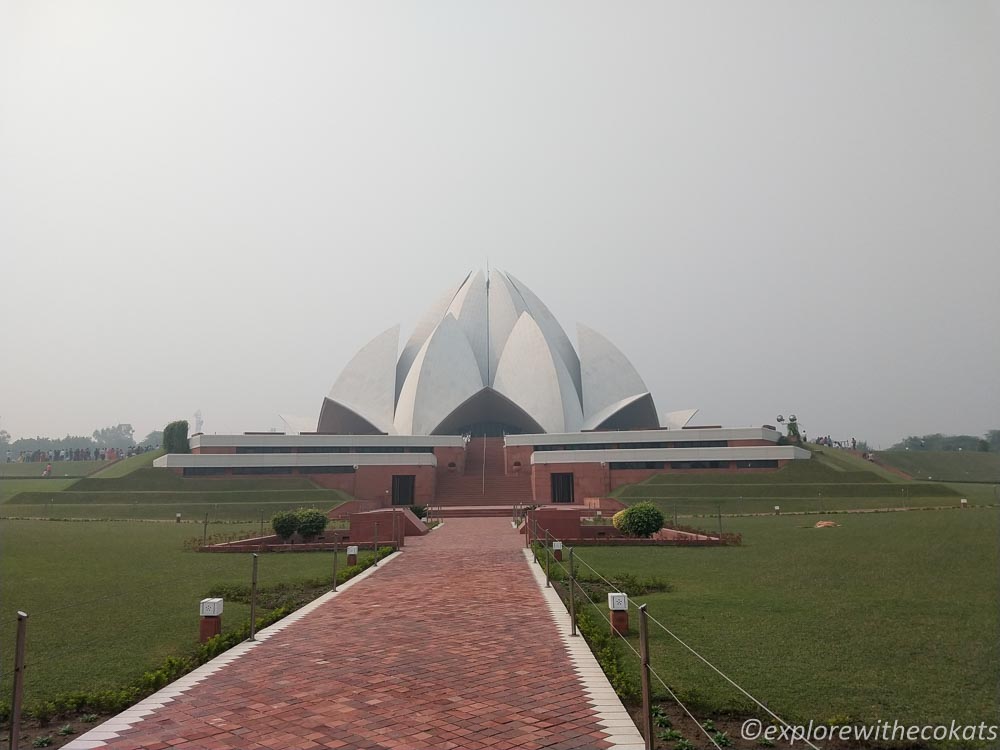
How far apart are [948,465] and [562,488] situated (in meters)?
19.9

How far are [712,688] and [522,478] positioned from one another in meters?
23.8

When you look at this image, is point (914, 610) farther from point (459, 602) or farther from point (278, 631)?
point (278, 631)

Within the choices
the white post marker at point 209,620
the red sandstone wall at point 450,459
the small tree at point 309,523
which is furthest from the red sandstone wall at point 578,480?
the white post marker at point 209,620

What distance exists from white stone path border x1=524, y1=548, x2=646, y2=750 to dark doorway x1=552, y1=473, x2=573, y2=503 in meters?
20.8

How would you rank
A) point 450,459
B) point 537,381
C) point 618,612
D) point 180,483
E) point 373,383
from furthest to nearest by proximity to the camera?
point 373,383
point 537,381
point 450,459
point 180,483
point 618,612

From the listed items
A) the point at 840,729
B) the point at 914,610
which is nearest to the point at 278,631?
the point at 840,729

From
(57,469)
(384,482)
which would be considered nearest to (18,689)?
(384,482)

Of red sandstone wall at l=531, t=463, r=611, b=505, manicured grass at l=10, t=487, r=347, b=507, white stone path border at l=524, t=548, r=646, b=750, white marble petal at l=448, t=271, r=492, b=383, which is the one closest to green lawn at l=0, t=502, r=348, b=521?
manicured grass at l=10, t=487, r=347, b=507

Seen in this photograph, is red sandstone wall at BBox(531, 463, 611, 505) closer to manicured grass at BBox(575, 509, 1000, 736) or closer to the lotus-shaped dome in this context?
the lotus-shaped dome

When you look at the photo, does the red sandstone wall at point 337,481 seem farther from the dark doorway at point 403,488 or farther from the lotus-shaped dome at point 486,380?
the lotus-shaped dome at point 486,380

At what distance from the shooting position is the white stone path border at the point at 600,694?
11.2 feet

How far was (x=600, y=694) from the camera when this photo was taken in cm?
410

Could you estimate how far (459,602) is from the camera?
714 centimetres

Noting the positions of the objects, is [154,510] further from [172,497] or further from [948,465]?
[948,465]
